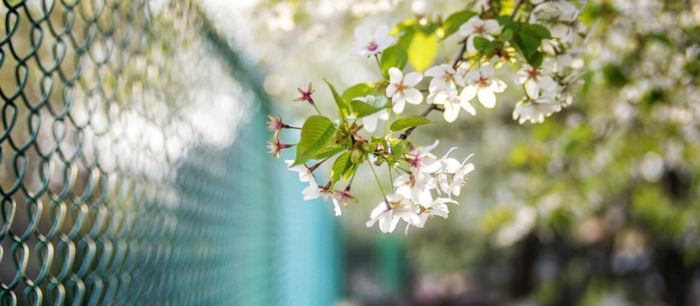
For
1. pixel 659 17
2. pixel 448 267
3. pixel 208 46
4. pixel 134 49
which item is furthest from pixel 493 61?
pixel 448 267

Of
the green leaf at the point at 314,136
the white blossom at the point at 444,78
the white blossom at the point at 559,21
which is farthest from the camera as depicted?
the white blossom at the point at 559,21

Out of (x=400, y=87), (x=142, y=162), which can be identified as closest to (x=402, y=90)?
(x=400, y=87)

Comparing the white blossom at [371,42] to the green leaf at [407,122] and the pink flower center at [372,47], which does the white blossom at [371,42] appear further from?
the green leaf at [407,122]

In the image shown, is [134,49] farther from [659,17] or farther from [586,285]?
[586,285]

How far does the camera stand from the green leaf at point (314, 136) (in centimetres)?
69

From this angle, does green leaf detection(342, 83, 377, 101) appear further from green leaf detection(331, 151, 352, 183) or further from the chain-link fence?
the chain-link fence

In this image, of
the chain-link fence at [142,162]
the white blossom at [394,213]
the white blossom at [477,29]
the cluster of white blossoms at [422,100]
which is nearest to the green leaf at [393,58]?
the cluster of white blossoms at [422,100]

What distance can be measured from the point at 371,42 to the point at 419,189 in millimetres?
240

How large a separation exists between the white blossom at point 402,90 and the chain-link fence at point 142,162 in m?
0.51

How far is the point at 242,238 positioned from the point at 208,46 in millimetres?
778

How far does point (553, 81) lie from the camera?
88cm

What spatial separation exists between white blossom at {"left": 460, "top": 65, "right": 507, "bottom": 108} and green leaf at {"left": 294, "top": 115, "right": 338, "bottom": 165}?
0.22 meters

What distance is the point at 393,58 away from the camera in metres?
0.91

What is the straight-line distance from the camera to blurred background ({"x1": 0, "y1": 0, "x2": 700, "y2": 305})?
1.00 m
